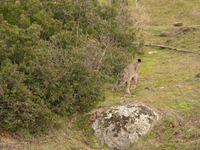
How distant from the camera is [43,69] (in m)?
7.80

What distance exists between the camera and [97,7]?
13664mm

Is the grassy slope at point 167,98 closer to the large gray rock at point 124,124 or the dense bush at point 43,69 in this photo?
the large gray rock at point 124,124

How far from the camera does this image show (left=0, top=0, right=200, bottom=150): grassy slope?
6.73m

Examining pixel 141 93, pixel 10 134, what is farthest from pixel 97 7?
pixel 10 134

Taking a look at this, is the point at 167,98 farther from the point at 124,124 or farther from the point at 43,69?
the point at 43,69

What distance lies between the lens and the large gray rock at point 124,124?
22.8ft

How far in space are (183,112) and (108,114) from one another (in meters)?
2.36

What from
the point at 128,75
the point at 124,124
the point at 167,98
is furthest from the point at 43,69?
the point at 167,98

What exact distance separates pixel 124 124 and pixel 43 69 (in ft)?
10.2

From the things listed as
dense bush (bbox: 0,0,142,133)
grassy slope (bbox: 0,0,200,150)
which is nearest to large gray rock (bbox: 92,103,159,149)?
grassy slope (bbox: 0,0,200,150)

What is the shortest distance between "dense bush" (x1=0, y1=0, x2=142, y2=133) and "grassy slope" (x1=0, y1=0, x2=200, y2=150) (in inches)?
25.9

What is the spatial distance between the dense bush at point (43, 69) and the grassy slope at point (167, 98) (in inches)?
25.9

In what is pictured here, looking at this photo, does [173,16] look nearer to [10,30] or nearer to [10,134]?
[10,30]

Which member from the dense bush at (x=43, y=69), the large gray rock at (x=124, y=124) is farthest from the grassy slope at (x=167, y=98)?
the dense bush at (x=43, y=69)
